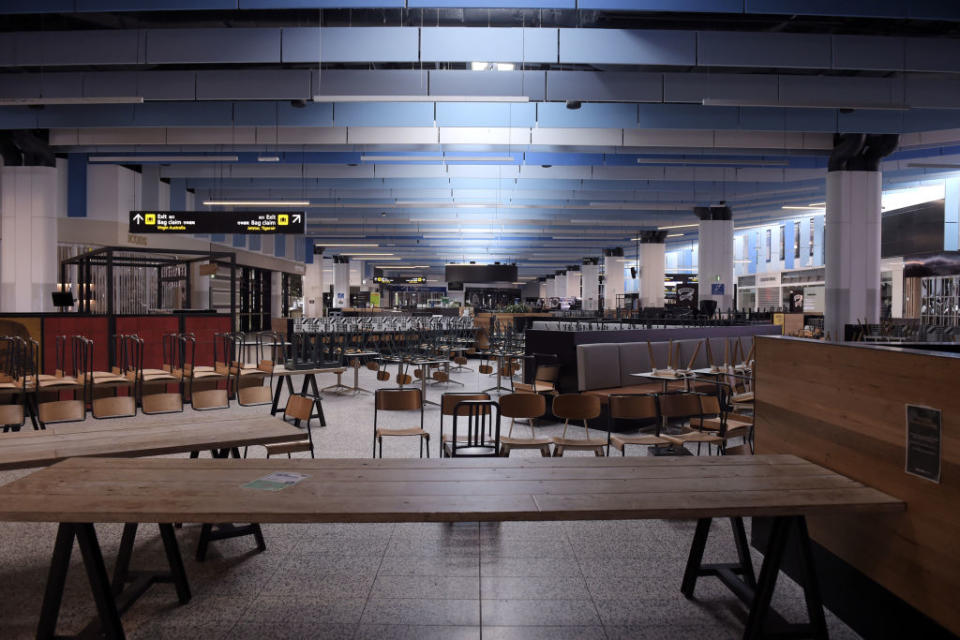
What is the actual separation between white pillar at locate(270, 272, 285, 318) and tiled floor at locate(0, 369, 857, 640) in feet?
64.3

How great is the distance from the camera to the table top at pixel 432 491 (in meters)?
1.94

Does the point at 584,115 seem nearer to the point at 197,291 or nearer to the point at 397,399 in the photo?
the point at 397,399

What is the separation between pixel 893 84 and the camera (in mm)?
8023

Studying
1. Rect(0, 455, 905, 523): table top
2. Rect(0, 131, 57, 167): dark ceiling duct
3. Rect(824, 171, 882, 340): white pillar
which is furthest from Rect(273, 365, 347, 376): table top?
Rect(824, 171, 882, 340): white pillar

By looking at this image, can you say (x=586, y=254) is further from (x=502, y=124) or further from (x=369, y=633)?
(x=369, y=633)

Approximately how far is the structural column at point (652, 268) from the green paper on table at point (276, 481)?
18.5 meters

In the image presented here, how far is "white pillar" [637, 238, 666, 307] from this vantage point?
19.8 metres

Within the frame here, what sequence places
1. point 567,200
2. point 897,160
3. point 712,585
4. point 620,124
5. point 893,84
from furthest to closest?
point 567,200
point 897,160
point 620,124
point 893,84
point 712,585

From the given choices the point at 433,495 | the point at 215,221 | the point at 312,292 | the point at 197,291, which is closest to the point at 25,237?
the point at 215,221

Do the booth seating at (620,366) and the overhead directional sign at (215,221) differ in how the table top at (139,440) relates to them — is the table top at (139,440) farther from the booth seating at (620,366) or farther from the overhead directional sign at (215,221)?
the overhead directional sign at (215,221)

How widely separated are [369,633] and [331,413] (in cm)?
545

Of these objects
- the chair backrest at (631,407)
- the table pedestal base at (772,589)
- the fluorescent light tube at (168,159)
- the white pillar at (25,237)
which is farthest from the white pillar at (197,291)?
the table pedestal base at (772,589)

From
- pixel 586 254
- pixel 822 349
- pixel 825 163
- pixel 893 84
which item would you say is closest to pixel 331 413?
pixel 822 349

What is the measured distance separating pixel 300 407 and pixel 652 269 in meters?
17.6
